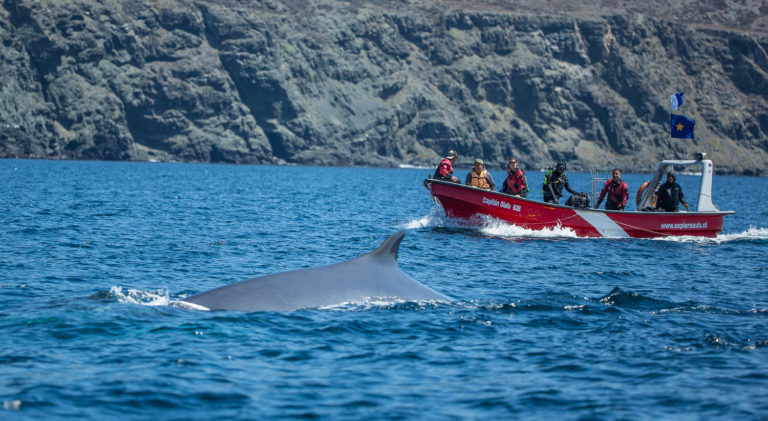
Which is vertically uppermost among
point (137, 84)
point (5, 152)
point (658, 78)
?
point (658, 78)

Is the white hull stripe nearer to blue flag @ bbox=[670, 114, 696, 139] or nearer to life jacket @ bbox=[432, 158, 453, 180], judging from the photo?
blue flag @ bbox=[670, 114, 696, 139]

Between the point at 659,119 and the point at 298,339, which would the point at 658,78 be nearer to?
the point at 659,119

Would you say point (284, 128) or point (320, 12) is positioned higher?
point (320, 12)

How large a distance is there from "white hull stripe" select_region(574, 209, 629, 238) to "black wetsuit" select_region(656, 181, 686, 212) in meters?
1.75

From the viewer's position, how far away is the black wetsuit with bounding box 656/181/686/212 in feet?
85.8

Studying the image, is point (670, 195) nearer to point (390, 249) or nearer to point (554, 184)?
point (554, 184)

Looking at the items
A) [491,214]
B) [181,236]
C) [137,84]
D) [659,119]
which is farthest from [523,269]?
[659,119]

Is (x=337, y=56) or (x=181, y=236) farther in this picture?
(x=337, y=56)

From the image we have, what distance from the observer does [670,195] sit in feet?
85.9

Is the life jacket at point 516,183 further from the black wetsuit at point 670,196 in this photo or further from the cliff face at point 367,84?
the cliff face at point 367,84

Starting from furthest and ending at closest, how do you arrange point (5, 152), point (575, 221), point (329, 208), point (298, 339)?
point (5, 152) < point (329, 208) < point (575, 221) < point (298, 339)

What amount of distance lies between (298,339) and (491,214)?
16.3 m

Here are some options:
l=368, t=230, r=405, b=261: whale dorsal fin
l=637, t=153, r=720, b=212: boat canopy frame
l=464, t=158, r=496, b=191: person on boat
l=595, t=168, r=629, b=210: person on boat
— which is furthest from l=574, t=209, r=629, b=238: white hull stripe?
l=368, t=230, r=405, b=261: whale dorsal fin

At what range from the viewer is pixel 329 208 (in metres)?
39.4
